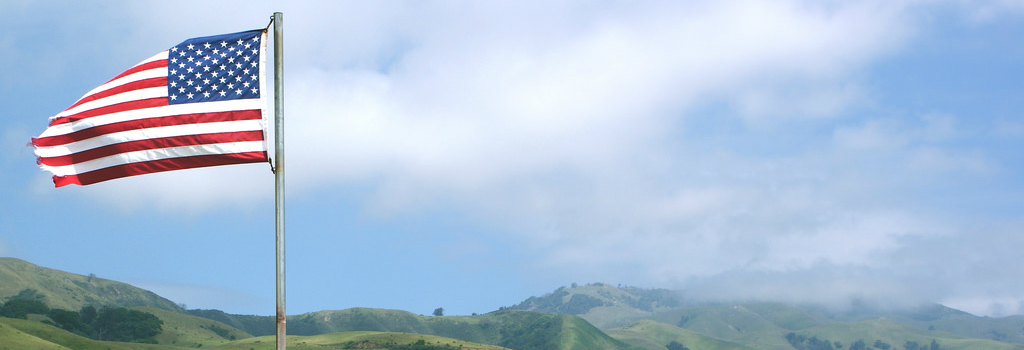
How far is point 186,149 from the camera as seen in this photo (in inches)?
814

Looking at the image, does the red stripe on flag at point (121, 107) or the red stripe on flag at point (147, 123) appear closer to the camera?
the red stripe on flag at point (147, 123)

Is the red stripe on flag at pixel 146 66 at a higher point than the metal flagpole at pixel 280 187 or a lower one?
higher

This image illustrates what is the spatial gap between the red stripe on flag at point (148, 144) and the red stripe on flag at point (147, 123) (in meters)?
0.29

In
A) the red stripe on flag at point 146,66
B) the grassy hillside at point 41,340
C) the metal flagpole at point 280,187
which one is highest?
the grassy hillside at point 41,340

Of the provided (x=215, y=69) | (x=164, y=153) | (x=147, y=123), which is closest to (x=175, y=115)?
(x=147, y=123)

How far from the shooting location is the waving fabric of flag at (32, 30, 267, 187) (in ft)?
66.4

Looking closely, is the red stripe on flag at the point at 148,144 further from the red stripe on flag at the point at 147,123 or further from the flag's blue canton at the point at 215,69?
the flag's blue canton at the point at 215,69

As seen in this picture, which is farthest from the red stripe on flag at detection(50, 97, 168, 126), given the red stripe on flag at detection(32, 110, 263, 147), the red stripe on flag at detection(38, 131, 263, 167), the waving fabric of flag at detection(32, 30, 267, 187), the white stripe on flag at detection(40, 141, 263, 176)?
the white stripe on flag at detection(40, 141, 263, 176)

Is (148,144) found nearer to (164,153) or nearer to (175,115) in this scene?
(164,153)

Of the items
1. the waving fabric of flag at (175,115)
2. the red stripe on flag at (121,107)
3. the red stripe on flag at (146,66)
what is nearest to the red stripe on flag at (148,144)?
the waving fabric of flag at (175,115)

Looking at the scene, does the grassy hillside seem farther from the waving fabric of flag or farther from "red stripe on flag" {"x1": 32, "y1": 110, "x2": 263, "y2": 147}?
the waving fabric of flag

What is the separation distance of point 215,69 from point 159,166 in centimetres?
239

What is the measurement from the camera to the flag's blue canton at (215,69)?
20.4 meters

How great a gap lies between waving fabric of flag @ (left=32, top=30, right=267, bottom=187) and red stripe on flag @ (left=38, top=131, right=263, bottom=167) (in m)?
0.02
